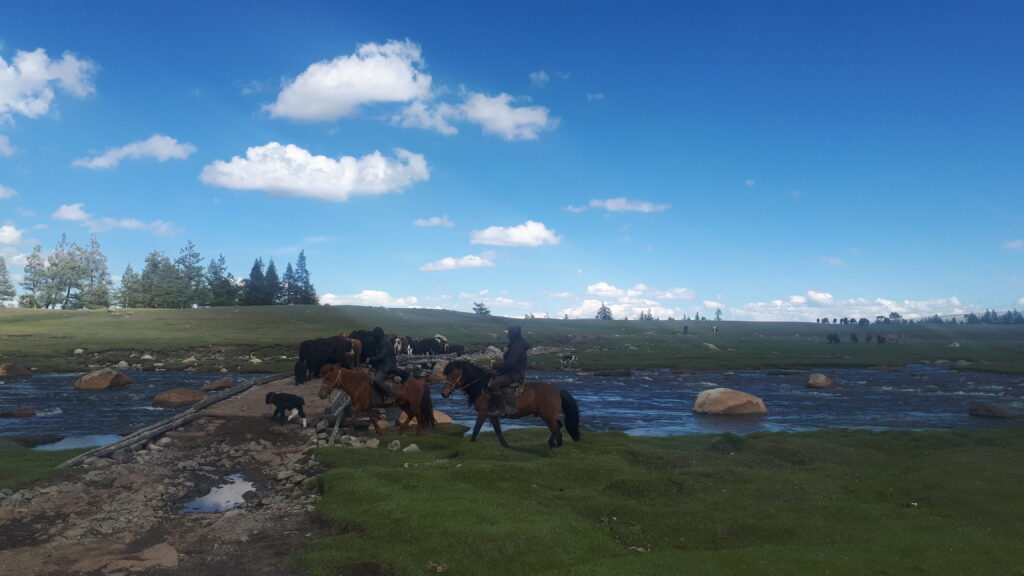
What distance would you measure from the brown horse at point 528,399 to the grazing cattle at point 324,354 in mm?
5669

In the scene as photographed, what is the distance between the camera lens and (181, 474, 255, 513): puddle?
37.5ft

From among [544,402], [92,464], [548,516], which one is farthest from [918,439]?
[92,464]

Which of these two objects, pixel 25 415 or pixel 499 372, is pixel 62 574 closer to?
pixel 499 372

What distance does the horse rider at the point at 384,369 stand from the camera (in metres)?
18.2

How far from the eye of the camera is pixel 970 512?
33.9 feet

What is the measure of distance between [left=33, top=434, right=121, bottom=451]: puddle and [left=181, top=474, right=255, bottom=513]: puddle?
764 centimetres

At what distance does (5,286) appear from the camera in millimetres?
110438

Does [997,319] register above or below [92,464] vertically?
above

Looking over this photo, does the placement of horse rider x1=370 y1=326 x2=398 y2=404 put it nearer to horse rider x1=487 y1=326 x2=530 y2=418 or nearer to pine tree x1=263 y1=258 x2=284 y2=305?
horse rider x1=487 y1=326 x2=530 y2=418

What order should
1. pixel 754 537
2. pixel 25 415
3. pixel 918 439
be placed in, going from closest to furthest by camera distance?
pixel 754 537
pixel 918 439
pixel 25 415

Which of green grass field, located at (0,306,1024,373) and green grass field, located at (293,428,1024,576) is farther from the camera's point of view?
green grass field, located at (0,306,1024,373)

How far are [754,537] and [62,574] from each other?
32.5 feet

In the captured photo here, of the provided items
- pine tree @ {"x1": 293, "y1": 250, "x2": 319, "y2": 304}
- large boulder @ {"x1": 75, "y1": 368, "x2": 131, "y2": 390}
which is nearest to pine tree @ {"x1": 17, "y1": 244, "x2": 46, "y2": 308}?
pine tree @ {"x1": 293, "y1": 250, "x2": 319, "y2": 304}

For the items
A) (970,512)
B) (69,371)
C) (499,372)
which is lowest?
(69,371)
